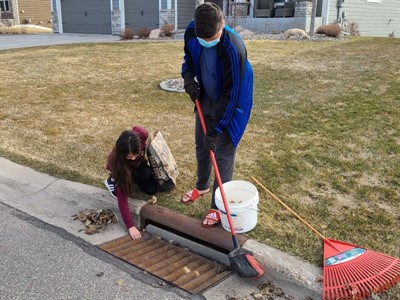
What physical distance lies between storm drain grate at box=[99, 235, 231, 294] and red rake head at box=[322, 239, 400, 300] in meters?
0.71

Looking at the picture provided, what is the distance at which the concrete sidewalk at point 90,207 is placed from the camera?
9.16 feet

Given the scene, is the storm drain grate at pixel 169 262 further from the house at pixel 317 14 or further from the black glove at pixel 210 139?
the house at pixel 317 14

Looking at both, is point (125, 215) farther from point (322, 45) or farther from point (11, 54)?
point (11, 54)

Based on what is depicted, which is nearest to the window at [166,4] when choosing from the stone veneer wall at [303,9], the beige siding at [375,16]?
the stone veneer wall at [303,9]

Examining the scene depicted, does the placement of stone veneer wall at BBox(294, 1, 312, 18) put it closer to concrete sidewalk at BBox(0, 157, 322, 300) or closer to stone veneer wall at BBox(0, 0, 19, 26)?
concrete sidewalk at BBox(0, 157, 322, 300)

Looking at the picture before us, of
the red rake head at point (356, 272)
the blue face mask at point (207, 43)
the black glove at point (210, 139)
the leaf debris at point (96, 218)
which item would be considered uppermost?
the blue face mask at point (207, 43)

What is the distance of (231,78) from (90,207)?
71.2 inches

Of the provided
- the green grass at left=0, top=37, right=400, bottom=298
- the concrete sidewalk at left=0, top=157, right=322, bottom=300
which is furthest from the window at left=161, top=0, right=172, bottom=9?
the concrete sidewalk at left=0, top=157, right=322, bottom=300

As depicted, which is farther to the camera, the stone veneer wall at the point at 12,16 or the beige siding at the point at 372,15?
the stone veneer wall at the point at 12,16

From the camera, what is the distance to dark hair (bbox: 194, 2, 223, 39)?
286cm

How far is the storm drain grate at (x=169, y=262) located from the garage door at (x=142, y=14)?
17.5 metres

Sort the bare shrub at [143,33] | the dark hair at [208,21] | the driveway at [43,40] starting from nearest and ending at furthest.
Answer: the dark hair at [208,21] → the driveway at [43,40] → the bare shrub at [143,33]

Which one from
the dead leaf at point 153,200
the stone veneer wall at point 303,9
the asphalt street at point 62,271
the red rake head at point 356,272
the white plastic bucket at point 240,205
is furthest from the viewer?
the stone veneer wall at point 303,9

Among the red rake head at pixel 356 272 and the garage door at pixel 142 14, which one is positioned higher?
the garage door at pixel 142 14
